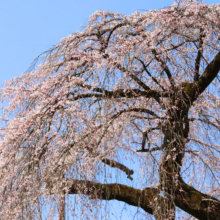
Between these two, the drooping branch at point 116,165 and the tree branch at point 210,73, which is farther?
the tree branch at point 210,73

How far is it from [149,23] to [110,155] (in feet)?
6.34

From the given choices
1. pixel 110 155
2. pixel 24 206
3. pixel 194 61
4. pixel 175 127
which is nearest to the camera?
pixel 24 206

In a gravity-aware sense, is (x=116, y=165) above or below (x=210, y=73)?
below

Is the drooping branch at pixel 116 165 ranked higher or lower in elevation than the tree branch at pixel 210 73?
lower

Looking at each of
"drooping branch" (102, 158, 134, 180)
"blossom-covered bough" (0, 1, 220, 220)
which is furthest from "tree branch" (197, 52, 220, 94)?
"drooping branch" (102, 158, 134, 180)

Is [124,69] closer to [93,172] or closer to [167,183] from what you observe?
[93,172]

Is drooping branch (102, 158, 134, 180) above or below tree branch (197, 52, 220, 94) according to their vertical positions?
below

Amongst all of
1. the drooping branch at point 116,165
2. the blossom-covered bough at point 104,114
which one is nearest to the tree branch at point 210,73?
the blossom-covered bough at point 104,114

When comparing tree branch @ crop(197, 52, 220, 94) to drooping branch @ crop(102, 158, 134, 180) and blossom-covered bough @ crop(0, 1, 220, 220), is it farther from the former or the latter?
drooping branch @ crop(102, 158, 134, 180)

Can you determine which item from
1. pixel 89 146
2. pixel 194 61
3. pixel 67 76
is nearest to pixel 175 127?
pixel 194 61

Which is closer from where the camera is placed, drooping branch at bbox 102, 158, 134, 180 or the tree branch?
drooping branch at bbox 102, 158, 134, 180

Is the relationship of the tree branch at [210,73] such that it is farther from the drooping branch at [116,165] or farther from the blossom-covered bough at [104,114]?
the drooping branch at [116,165]

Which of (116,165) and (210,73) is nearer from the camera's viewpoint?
(116,165)

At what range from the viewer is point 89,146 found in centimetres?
342
